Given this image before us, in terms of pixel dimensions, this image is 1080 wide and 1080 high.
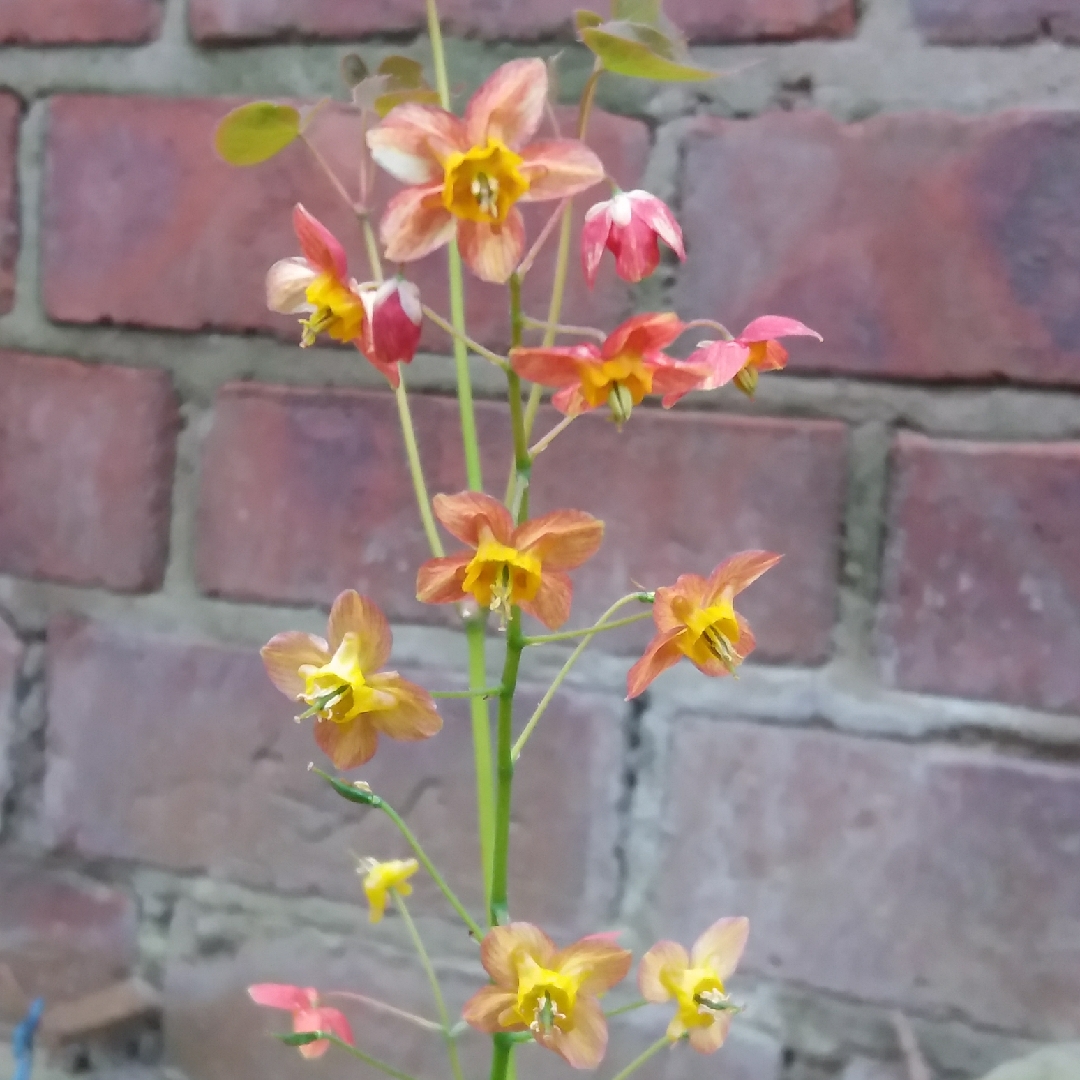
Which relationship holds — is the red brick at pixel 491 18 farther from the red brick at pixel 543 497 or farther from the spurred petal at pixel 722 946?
the spurred petal at pixel 722 946

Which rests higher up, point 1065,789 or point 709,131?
point 709,131

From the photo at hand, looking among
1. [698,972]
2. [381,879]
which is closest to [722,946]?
[698,972]

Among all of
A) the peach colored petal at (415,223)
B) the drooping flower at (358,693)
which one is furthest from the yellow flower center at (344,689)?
the peach colored petal at (415,223)

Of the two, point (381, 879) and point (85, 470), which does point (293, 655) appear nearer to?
point (381, 879)

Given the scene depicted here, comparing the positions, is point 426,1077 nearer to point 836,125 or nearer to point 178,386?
point 178,386

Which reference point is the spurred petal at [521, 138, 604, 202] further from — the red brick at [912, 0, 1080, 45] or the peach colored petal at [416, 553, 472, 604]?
the red brick at [912, 0, 1080, 45]

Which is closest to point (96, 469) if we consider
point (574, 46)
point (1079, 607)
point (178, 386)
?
point (178, 386)
